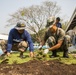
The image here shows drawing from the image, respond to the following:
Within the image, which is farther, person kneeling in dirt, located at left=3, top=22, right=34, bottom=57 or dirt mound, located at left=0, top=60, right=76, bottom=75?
person kneeling in dirt, located at left=3, top=22, right=34, bottom=57

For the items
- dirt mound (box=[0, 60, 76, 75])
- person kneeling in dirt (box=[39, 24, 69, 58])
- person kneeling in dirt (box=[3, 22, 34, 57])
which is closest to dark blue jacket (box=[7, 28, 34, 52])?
person kneeling in dirt (box=[3, 22, 34, 57])

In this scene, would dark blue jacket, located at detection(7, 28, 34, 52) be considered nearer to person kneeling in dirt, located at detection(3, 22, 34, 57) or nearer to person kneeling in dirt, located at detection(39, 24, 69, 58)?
person kneeling in dirt, located at detection(3, 22, 34, 57)

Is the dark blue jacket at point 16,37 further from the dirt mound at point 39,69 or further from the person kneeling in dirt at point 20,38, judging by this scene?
the dirt mound at point 39,69

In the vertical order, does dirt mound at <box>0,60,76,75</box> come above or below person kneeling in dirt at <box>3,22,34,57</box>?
below

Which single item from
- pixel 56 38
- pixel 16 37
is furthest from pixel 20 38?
pixel 56 38

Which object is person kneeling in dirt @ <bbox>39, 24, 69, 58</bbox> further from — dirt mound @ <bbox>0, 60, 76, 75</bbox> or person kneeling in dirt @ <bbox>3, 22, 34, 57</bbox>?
dirt mound @ <bbox>0, 60, 76, 75</bbox>

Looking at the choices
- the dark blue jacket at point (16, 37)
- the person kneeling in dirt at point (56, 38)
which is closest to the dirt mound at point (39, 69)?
the person kneeling in dirt at point (56, 38)

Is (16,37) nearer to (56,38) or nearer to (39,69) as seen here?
(56,38)

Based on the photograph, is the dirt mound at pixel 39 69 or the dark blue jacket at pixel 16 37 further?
the dark blue jacket at pixel 16 37

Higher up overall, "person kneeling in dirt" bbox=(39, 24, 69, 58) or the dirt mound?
"person kneeling in dirt" bbox=(39, 24, 69, 58)

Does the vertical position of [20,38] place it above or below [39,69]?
above

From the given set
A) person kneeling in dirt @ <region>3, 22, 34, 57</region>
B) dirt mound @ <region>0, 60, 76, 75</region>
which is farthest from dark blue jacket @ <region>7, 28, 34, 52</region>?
dirt mound @ <region>0, 60, 76, 75</region>

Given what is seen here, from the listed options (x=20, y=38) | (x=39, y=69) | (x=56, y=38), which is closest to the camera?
(x=39, y=69)

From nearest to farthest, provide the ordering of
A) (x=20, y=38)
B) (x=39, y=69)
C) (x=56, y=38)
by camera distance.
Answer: (x=39, y=69) → (x=56, y=38) → (x=20, y=38)
